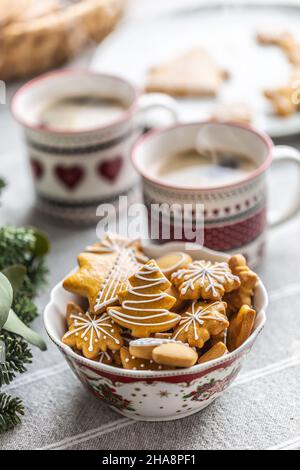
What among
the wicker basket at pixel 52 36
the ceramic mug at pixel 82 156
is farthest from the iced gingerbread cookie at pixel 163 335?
the wicker basket at pixel 52 36

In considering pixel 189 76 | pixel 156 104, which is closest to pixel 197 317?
pixel 156 104

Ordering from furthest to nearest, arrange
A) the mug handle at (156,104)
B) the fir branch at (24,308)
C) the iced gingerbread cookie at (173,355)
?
the mug handle at (156,104)
the fir branch at (24,308)
the iced gingerbread cookie at (173,355)

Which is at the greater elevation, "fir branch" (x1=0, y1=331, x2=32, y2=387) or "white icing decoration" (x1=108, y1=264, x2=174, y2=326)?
"white icing decoration" (x1=108, y1=264, x2=174, y2=326)

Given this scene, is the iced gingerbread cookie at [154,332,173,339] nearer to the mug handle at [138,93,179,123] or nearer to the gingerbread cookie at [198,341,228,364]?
the gingerbread cookie at [198,341,228,364]

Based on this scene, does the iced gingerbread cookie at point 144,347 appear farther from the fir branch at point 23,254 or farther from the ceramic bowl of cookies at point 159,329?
the fir branch at point 23,254

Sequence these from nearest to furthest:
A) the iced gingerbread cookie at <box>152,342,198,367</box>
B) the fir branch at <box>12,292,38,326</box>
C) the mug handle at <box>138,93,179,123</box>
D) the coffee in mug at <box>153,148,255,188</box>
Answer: the iced gingerbread cookie at <box>152,342,198,367</box>
the fir branch at <box>12,292,38,326</box>
the coffee in mug at <box>153,148,255,188</box>
the mug handle at <box>138,93,179,123</box>

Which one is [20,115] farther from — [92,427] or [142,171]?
[92,427]

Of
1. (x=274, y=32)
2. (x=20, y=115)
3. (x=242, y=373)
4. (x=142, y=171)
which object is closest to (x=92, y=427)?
(x=242, y=373)

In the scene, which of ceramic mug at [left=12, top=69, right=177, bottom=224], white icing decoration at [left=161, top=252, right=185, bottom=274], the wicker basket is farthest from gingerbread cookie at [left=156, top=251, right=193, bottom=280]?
the wicker basket
